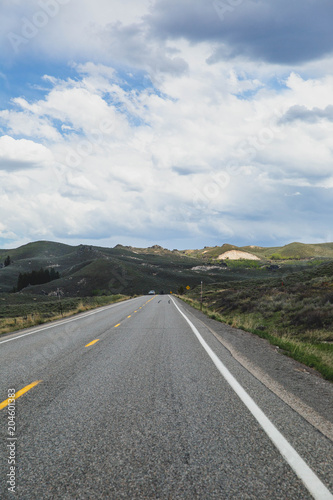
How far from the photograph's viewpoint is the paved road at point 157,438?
2.82m

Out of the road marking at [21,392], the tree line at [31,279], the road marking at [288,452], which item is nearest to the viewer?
the road marking at [288,452]

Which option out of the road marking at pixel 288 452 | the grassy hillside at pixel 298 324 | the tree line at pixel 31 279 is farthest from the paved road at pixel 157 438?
the tree line at pixel 31 279

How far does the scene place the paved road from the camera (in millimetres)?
2818

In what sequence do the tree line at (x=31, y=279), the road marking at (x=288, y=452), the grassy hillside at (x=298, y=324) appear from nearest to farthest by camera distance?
the road marking at (x=288, y=452)
the grassy hillside at (x=298, y=324)
the tree line at (x=31, y=279)

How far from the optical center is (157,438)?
12.1 ft

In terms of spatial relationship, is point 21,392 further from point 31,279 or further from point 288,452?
point 31,279

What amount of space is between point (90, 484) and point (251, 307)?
2271 cm

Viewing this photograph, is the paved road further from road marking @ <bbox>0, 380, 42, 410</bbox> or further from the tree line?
the tree line

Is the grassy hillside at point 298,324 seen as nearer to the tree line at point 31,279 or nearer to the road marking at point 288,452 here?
the road marking at point 288,452

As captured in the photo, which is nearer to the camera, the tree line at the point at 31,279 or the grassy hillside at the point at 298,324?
the grassy hillside at the point at 298,324

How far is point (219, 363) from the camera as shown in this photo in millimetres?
7695

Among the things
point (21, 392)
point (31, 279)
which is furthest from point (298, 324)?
point (31, 279)

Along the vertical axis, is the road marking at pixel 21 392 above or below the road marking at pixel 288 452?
below

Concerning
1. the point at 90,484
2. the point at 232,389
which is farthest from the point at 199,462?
the point at 232,389
